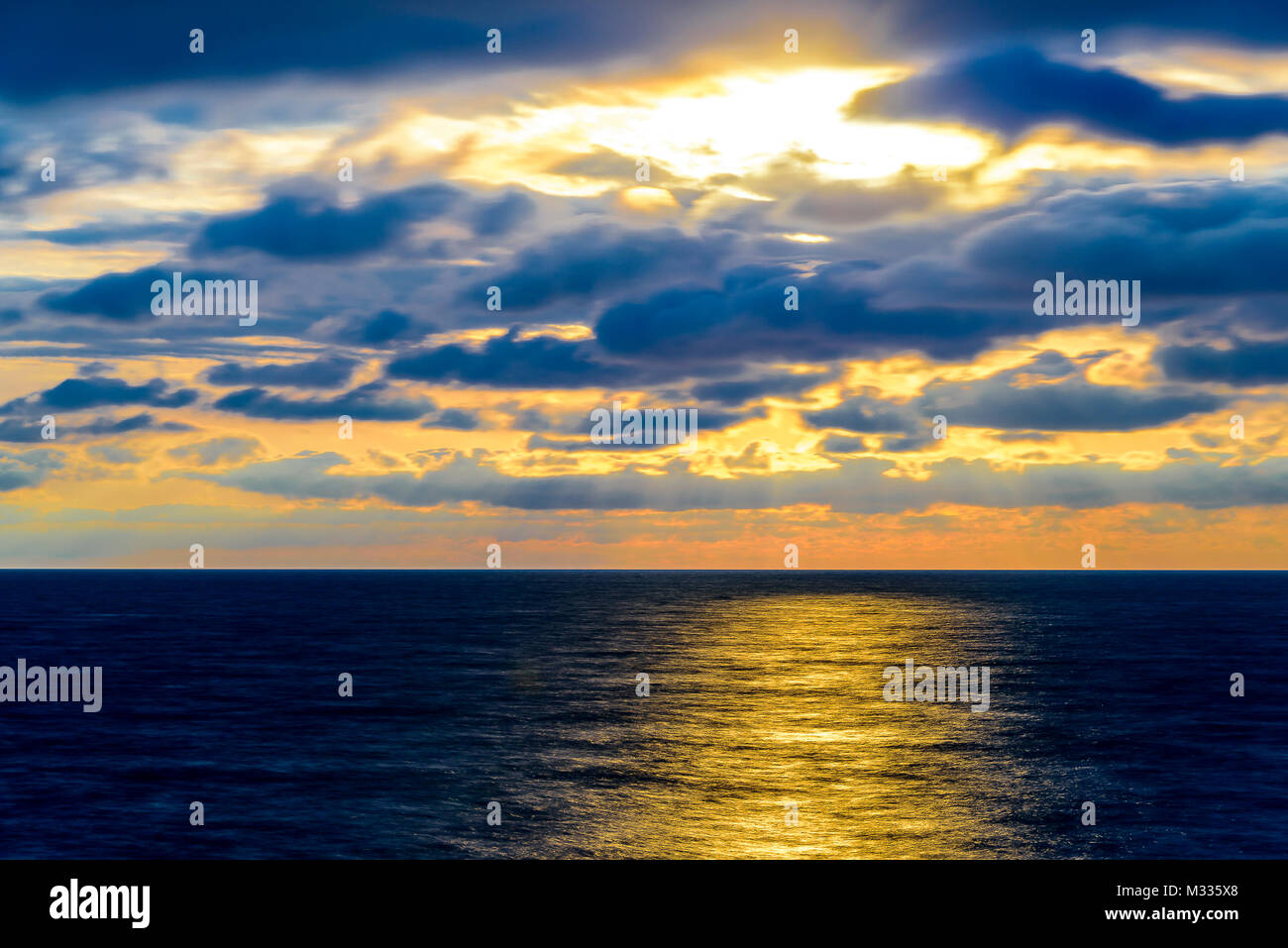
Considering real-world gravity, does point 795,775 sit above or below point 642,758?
below

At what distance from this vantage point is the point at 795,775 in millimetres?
62094

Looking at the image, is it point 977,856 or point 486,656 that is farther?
point 486,656

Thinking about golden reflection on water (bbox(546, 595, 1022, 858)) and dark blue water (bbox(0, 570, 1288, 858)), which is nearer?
golden reflection on water (bbox(546, 595, 1022, 858))

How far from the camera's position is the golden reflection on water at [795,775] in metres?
47.8

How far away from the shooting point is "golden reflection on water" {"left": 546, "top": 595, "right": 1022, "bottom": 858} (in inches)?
1880

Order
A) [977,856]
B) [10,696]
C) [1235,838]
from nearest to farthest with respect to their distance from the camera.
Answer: [977,856]
[1235,838]
[10,696]

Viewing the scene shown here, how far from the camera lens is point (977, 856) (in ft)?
147

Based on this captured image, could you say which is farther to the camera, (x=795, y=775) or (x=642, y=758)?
(x=642, y=758)

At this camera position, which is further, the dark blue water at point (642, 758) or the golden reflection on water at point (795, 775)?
the dark blue water at point (642, 758)
